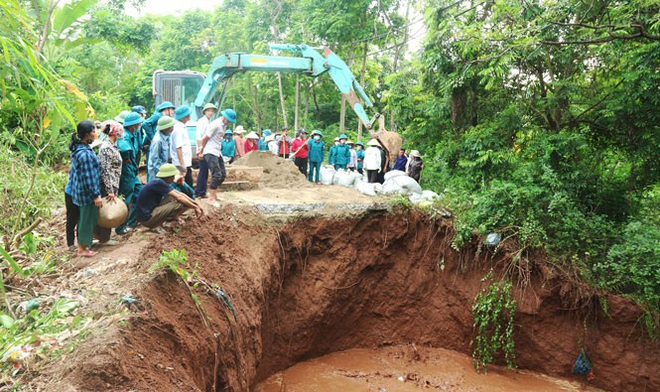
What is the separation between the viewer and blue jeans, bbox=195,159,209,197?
7539mm

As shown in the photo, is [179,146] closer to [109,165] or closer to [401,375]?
[109,165]

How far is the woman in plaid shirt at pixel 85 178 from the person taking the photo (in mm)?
5125

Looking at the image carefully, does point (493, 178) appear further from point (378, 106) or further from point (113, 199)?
point (378, 106)

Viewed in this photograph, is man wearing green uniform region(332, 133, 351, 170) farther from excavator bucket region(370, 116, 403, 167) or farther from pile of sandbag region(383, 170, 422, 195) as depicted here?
pile of sandbag region(383, 170, 422, 195)

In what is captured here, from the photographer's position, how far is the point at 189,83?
12648 millimetres

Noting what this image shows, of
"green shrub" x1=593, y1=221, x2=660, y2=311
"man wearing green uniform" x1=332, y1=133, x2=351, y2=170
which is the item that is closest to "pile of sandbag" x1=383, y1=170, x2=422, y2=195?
"man wearing green uniform" x1=332, y1=133, x2=351, y2=170

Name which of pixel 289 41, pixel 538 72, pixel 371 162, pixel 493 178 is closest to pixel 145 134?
pixel 371 162

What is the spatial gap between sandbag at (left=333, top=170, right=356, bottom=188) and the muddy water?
12.3 ft

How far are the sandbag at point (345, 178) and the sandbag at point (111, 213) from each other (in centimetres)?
631

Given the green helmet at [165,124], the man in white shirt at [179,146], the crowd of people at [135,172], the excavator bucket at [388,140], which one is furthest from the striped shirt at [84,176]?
the excavator bucket at [388,140]

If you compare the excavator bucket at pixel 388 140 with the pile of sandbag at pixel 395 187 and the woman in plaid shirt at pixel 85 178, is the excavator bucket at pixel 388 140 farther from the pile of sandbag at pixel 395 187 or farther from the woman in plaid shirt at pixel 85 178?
the woman in plaid shirt at pixel 85 178

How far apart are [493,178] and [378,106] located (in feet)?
43.3

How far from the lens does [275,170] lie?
10.6m

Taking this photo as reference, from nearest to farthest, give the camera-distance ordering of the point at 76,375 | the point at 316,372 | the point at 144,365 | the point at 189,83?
the point at 76,375
the point at 144,365
the point at 316,372
the point at 189,83
